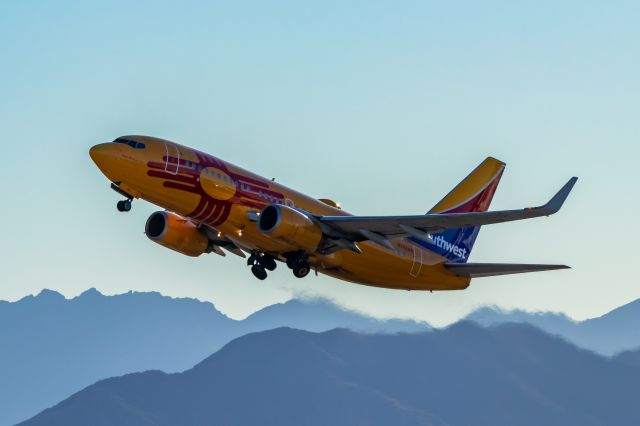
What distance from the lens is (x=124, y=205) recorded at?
152 feet

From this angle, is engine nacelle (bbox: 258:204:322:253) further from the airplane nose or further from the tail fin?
the tail fin

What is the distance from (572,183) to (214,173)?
1419 cm

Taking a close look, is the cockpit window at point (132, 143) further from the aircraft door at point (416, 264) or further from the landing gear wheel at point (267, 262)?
the aircraft door at point (416, 264)

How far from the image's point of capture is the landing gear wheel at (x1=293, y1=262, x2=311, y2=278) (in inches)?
1918

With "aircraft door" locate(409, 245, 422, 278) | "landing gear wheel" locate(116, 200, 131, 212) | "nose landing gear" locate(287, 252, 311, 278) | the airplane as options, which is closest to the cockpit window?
the airplane

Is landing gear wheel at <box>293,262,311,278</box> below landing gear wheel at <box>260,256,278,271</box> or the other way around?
below

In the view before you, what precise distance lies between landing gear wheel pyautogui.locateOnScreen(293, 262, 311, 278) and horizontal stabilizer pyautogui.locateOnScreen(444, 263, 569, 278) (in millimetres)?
8000

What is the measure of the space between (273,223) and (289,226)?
668mm

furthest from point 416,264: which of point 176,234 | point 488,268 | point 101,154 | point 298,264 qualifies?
point 101,154

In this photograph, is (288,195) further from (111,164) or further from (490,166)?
(490,166)

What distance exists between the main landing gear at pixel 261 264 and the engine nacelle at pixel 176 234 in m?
3.01

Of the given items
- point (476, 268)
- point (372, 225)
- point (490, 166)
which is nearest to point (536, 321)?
point (490, 166)

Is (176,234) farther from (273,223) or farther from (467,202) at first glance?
(467,202)

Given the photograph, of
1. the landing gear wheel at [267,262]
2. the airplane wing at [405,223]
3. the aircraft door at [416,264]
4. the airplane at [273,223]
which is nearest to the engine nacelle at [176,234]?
the airplane at [273,223]
